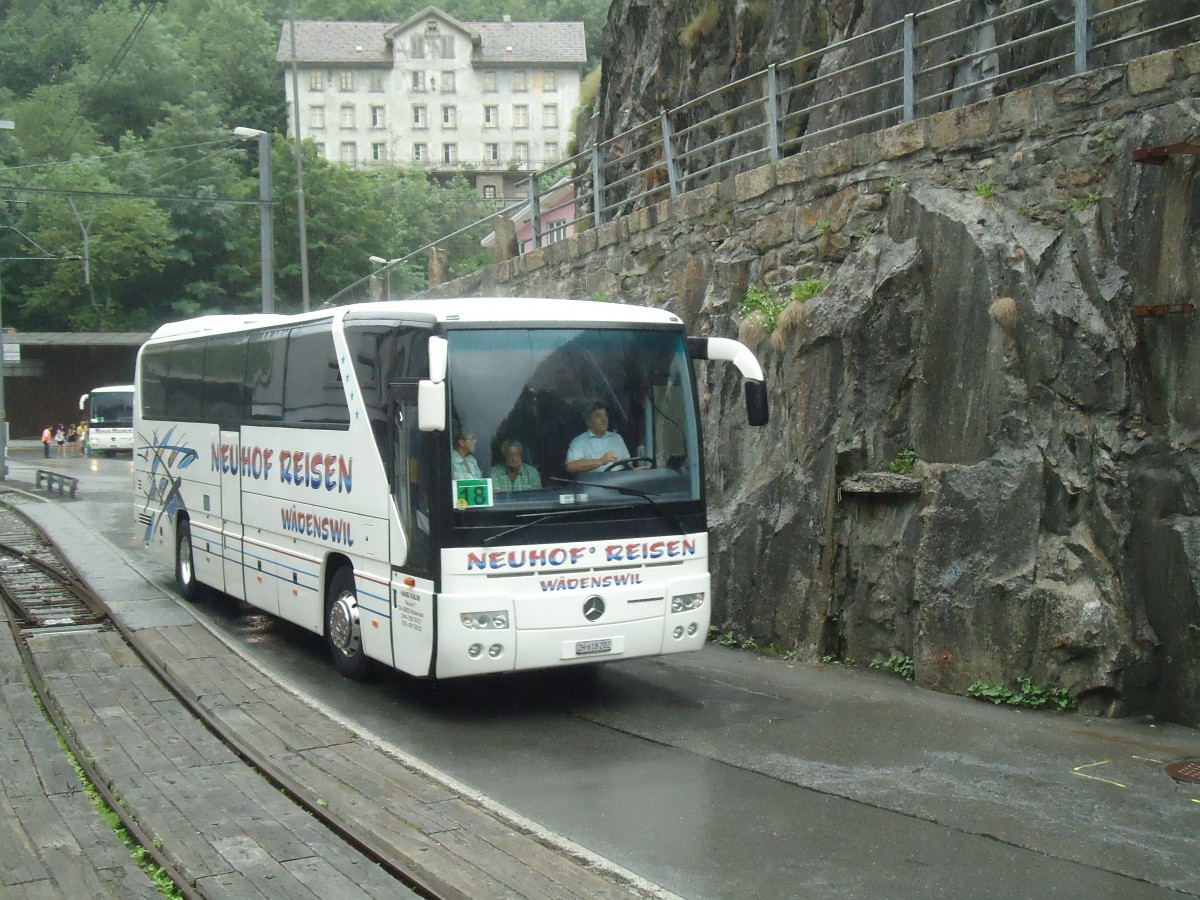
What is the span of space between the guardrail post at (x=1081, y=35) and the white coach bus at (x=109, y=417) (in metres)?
45.1

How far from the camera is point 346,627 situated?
10.2m

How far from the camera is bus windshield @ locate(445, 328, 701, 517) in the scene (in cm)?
870

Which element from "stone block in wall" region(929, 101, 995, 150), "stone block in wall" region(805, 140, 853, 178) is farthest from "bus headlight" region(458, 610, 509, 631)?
"stone block in wall" region(805, 140, 853, 178)

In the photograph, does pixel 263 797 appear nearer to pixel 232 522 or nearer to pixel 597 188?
pixel 232 522

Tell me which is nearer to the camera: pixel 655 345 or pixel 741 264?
pixel 655 345

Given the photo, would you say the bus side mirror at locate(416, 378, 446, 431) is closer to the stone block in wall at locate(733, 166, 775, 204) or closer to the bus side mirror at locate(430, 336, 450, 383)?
the bus side mirror at locate(430, 336, 450, 383)

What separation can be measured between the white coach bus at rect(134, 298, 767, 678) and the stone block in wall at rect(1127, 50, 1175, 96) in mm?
3458

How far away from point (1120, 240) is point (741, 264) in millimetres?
4582

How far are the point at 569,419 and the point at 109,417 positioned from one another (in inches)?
1767

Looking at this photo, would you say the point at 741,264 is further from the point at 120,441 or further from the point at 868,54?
the point at 120,441

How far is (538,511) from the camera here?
8727 millimetres

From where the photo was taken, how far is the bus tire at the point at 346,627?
396 inches

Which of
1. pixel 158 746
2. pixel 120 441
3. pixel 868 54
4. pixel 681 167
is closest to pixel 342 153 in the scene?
pixel 120 441

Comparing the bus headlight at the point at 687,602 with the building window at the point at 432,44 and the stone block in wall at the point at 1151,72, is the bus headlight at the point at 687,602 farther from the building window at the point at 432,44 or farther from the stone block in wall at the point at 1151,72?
the building window at the point at 432,44
